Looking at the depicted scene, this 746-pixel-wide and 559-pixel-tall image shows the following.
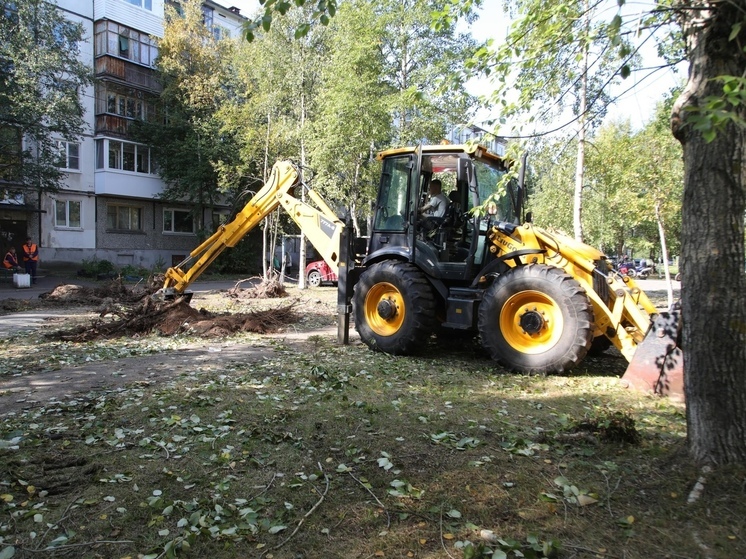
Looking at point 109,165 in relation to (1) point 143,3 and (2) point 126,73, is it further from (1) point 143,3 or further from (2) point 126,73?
(1) point 143,3

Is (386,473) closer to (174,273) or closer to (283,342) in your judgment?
(283,342)

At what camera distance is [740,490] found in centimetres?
322

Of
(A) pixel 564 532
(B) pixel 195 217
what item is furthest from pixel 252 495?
(B) pixel 195 217

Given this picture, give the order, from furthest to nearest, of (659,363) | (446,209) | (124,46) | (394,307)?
(124,46) → (394,307) → (446,209) → (659,363)

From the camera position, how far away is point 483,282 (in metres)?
7.91

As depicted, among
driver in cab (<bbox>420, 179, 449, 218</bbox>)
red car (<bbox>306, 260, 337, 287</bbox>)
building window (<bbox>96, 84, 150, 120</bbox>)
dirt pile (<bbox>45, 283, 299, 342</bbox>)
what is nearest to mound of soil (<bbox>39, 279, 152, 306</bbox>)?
dirt pile (<bbox>45, 283, 299, 342</bbox>)

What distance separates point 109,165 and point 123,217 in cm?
301

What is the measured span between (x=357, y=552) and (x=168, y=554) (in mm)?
1019

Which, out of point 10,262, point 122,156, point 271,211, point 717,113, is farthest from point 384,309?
point 122,156

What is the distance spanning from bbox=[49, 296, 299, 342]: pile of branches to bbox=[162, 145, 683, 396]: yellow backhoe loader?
85.0 inches

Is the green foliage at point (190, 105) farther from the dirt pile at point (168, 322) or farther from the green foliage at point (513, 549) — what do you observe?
the green foliage at point (513, 549)

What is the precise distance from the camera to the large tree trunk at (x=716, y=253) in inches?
131

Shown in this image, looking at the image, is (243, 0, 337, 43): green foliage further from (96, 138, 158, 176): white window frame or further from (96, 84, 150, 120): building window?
(96, 84, 150, 120): building window

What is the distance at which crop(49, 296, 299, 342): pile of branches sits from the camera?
10023 mm
